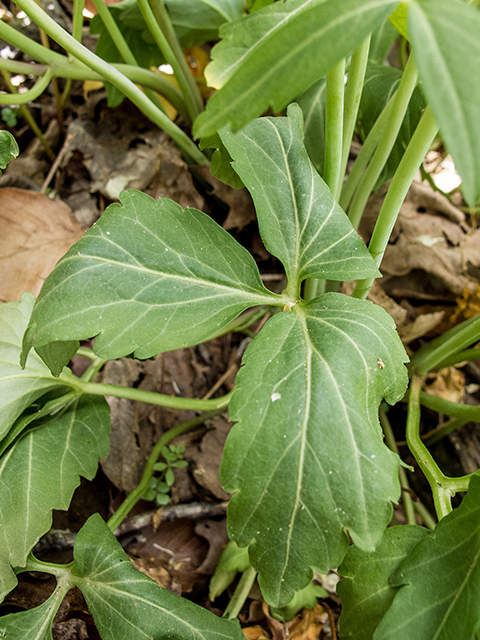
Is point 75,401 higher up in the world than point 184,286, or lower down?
lower down

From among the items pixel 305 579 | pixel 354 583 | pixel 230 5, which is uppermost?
pixel 230 5

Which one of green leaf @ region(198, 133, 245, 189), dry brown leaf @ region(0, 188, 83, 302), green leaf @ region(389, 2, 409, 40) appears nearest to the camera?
green leaf @ region(389, 2, 409, 40)

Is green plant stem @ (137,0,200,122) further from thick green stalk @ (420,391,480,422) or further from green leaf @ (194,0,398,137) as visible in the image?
thick green stalk @ (420,391,480,422)

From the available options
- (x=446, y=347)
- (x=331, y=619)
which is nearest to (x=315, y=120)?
(x=446, y=347)

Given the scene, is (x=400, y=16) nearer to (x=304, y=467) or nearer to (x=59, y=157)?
(x=304, y=467)

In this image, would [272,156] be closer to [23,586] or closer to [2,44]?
[23,586]

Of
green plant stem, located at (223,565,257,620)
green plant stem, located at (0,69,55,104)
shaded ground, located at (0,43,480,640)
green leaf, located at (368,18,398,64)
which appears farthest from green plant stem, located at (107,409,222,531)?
green leaf, located at (368,18,398,64)

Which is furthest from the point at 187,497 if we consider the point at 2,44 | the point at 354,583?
the point at 2,44
